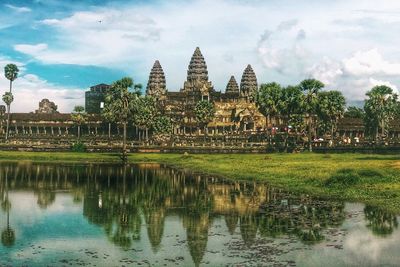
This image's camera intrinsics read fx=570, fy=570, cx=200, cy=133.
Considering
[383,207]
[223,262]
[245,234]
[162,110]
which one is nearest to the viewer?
[223,262]

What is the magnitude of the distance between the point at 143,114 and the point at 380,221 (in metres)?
103

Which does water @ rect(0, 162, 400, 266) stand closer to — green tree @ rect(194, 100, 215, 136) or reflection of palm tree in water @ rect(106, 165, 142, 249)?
reflection of palm tree in water @ rect(106, 165, 142, 249)

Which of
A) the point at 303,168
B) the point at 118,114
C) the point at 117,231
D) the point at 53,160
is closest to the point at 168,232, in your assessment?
A: the point at 117,231

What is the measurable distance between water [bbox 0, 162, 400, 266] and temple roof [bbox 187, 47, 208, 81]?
149137 millimetres

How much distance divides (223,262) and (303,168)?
43369mm

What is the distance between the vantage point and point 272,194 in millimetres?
44219

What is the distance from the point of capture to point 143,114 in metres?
131

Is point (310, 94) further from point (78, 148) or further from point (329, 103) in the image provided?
point (78, 148)

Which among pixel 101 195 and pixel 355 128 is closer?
pixel 101 195

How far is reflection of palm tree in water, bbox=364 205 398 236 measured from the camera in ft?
93.8

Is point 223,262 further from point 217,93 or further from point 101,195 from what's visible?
point 217,93

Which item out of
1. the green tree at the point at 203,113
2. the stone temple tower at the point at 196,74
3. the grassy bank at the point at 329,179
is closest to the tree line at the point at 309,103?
the green tree at the point at 203,113

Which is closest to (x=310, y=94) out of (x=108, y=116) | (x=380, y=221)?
(x=108, y=116)

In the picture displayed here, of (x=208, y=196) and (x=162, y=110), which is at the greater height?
(x=162, y=110)
